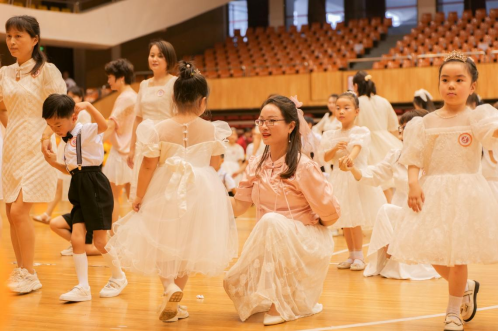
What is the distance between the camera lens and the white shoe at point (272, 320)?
12.3 ft

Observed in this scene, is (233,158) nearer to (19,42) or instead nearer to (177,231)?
(19,42)

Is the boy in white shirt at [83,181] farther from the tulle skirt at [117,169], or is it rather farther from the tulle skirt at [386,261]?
the tulle skirt at [117,169]

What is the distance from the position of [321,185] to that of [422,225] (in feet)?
1.97

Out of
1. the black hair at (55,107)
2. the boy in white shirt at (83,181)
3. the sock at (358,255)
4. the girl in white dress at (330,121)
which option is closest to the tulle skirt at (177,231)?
the boy in white shirt at (83,181)

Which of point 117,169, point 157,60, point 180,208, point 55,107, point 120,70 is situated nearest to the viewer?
point 180,208

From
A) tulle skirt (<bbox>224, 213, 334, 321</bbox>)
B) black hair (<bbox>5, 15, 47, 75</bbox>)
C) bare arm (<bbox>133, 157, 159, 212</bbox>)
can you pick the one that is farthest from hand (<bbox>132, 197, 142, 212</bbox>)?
black hair (<bbox>5, 15, 47, 75</bbox>)

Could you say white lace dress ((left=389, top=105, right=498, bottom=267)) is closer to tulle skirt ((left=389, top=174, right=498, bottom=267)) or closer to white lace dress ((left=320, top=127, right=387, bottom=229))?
tulle skirt ((left=389, top=174, right=498, bottom=267))

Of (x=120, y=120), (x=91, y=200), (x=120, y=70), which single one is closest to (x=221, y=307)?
(x=91, y=200)

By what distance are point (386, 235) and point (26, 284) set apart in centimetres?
273

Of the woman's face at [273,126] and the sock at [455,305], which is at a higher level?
the woman's face at [273,126]

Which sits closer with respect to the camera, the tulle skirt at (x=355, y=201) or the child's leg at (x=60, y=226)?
the child's leg at (x=60, y=226)

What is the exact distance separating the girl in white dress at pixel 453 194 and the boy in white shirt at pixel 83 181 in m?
1.99

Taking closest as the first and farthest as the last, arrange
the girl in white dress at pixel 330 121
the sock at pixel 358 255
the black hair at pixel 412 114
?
the black hair at pixel 412 114 → the sock at pixel 358 255 → the girl in white dress at pixel 330 121

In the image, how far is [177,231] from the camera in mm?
3857
